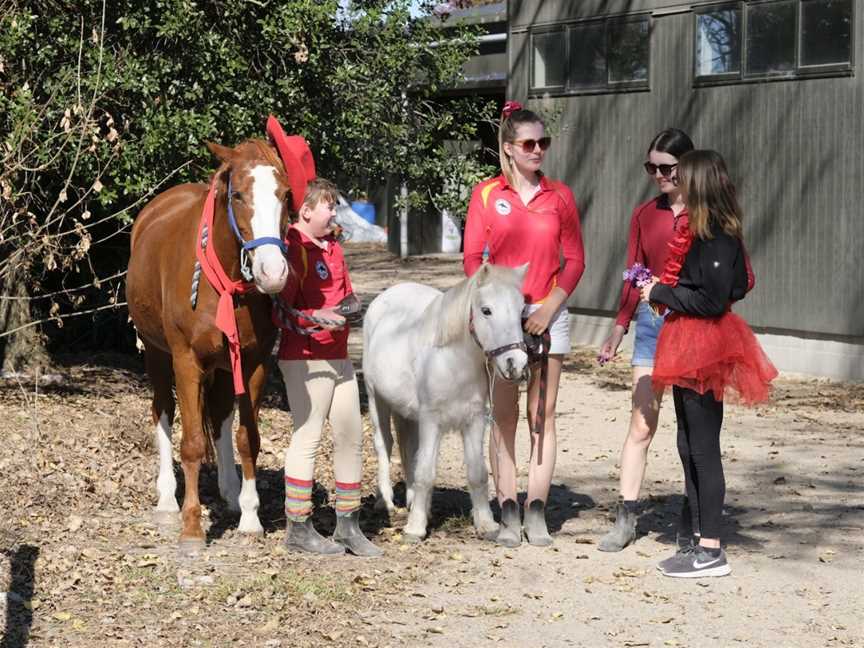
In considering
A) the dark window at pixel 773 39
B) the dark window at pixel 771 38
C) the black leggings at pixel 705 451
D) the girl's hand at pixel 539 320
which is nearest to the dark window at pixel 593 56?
the dark window at pixel 773 39

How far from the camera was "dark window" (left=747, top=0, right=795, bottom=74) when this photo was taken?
13.0m

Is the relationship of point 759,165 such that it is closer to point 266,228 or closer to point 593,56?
point 593,56

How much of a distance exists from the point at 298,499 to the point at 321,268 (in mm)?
1164

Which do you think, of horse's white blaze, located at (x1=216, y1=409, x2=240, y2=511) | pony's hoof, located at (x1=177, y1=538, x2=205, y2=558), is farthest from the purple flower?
horse's white blaze, located at (x1=216, y1=409, x2=240, y2=511)

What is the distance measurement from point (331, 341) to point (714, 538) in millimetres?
2086

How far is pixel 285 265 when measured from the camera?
19.0 feet

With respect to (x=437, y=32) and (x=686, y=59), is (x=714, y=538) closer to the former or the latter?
(x=437, y=32)

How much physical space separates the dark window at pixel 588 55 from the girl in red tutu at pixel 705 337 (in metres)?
9.58

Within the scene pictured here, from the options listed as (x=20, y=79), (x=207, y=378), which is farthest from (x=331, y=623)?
(x=20, y=79)

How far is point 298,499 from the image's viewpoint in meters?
6.52

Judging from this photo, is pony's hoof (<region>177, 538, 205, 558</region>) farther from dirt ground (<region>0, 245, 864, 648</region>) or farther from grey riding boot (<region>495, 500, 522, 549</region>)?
grey riding boot (<region>495, 500, 522, 549</region>)

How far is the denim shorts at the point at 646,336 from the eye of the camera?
257 inches

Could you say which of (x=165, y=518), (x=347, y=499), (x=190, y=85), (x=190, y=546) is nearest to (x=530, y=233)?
(x=347, y=499)

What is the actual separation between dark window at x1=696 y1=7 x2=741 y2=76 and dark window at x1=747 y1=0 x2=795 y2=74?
21cm
